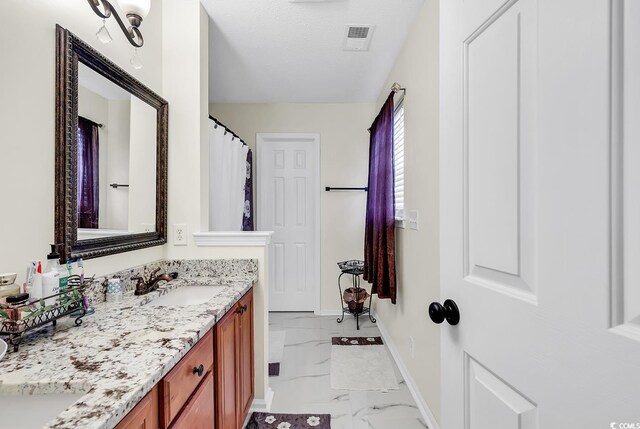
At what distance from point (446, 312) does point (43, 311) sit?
1.19m

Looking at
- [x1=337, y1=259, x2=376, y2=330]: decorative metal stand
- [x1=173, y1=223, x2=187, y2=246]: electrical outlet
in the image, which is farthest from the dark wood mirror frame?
[x1=337, y1=259, x2=376, y2=330]: decorative metal stand

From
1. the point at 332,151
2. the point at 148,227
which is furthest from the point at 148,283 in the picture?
the point at 332,151

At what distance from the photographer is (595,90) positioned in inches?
17.0

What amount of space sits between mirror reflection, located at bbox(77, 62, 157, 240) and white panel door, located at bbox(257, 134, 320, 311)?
2007 mm

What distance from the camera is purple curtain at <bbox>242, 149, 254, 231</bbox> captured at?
3.16 metres

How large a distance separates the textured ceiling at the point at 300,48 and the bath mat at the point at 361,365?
250 cm

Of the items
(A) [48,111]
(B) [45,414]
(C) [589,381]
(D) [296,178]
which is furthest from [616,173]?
(D) [296,178]

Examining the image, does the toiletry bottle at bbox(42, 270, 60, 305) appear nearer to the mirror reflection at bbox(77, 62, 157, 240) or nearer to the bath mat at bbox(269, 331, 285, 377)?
the mirror reflection at bbox(77, 62, 157, 240)

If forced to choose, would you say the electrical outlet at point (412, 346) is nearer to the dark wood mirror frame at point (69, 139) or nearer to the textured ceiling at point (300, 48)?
the dark wood mirror frame at point (69, 139)

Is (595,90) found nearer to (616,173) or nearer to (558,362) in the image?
(616,173)

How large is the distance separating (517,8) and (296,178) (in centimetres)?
323

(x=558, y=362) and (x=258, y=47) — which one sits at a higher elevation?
(x=258, y=47)

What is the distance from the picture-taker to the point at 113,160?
1.44 metres

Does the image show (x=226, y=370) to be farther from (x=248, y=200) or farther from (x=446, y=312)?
(x=248, y=200)
